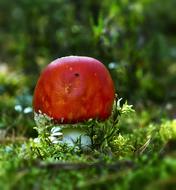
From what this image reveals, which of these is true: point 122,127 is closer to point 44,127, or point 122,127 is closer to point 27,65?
point 44,127

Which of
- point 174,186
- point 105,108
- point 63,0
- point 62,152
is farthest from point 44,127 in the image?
point 63,0

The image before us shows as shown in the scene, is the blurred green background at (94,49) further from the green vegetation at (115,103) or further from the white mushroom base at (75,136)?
the white mushroom base at (75,136)

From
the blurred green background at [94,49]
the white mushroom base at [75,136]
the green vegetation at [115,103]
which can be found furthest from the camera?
the blurred green background at [94,49]

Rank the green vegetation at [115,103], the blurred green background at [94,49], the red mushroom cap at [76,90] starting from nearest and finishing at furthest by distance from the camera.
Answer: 1. the green vegetation at [115,103]
2. the red mushroom cap at [76,90]
3. the blurred green background at [94,49]

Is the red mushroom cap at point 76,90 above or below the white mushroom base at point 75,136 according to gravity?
above

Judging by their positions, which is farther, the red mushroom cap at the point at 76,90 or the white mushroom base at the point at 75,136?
the white mushroom base at the point at 75,136

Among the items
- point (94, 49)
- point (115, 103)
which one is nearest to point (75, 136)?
point (115, 103)


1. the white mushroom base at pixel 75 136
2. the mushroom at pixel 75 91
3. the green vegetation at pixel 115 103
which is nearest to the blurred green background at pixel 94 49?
the green vegetation at pixel 115 103
